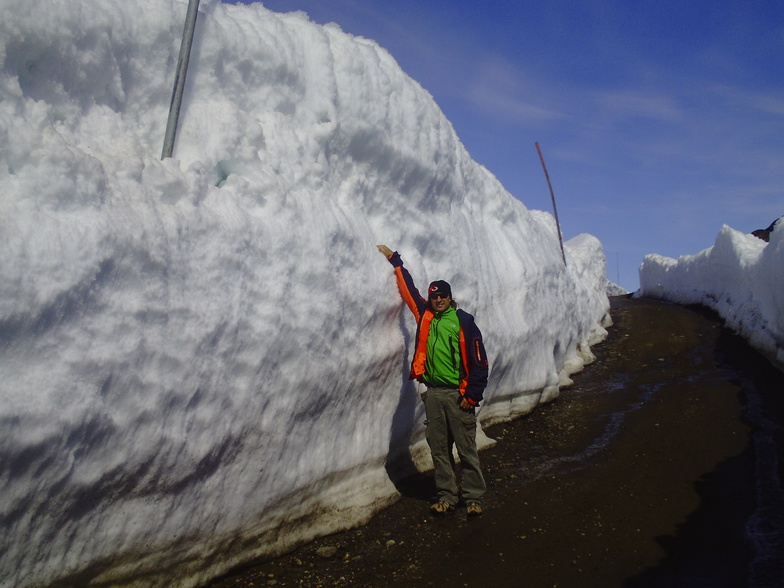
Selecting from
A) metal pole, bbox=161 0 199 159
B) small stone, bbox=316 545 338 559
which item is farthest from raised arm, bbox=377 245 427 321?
metal pole, bbox=161 0 199 159

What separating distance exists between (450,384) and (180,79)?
2.95 meters

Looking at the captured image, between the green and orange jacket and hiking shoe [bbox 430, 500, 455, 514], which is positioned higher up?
the green and orange jacket

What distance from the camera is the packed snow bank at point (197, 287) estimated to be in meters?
2.99

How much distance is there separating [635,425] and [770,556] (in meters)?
3.37


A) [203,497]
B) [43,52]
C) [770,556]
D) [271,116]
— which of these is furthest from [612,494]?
[43,52]

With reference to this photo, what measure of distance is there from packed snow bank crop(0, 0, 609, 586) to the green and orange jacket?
152 millimetres

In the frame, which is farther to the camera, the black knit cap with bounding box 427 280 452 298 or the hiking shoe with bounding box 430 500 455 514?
the black knit cap with bounding box 427 280 452 298

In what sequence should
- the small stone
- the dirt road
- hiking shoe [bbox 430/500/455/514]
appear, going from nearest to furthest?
1. the dirt road
2. the small stone
3. hiking shoe [bbox 430/500/455/514]

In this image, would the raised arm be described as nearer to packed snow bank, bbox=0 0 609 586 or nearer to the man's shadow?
packed snow bank, bbox=0 0 609 586

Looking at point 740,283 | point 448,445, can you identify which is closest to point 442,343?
point 448,445

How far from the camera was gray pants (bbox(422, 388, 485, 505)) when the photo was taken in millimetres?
5062

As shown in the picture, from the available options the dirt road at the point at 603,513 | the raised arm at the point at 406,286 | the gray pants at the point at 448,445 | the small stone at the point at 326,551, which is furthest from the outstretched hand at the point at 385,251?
the small stone at the point at 326,551

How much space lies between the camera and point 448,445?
5215 millimetres

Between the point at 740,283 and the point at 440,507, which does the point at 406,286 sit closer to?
the point at 440,507
